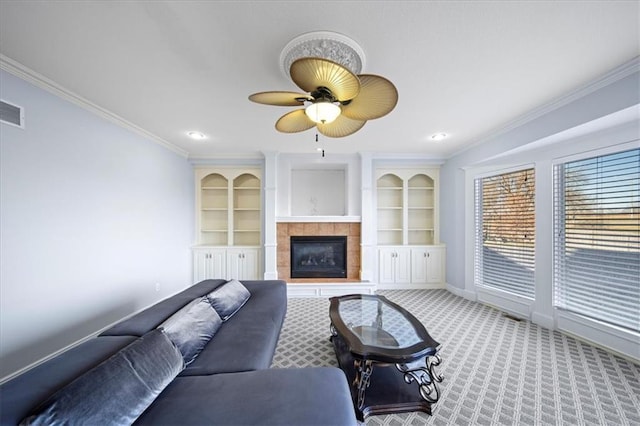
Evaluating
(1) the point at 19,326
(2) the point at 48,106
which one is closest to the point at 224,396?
(1) the point at 19,326

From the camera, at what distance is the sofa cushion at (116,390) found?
0.86 m

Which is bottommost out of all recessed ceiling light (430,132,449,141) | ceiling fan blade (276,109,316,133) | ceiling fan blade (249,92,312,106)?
ceiling fan blade (276,109,316,133)

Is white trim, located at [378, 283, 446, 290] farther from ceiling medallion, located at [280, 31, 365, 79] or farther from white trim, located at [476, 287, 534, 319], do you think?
ceiling medallion, located at [280, 31, 365, 79]

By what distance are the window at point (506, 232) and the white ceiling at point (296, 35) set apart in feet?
3.78

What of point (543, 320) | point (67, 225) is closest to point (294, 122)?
point (67, 225)

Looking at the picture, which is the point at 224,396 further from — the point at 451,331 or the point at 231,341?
the point at 451,331

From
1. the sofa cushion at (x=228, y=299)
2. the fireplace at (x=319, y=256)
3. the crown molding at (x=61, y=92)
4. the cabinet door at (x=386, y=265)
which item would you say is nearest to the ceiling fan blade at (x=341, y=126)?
the sofa cushion at (x=228, y=299)

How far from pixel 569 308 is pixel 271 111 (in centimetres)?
390

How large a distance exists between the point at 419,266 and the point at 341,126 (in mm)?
3396

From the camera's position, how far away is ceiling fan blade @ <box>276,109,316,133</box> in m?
1.68

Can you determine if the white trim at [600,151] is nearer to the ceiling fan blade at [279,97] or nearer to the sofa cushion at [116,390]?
the ceiling fan blade at [279,97]

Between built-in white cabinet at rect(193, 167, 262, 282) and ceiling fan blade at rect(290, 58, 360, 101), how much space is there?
3283 millimetres

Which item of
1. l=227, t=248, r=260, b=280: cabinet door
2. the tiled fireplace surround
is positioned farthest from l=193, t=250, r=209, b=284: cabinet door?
the tiled fireplace surround

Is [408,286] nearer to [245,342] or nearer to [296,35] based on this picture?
[245,342]
